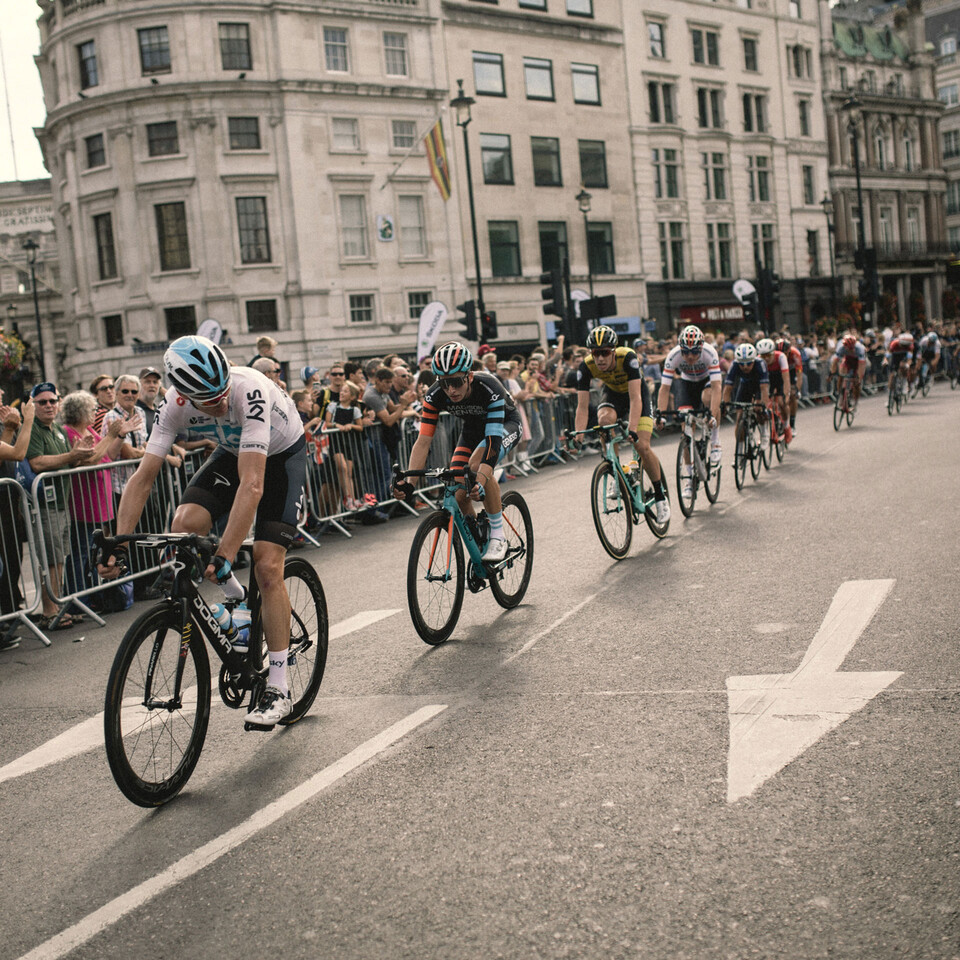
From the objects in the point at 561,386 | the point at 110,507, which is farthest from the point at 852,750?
the point at 561,386

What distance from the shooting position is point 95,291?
130 ft

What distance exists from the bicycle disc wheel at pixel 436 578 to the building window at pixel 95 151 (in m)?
36.4

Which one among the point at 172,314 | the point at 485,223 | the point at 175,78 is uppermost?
the point at 175,78

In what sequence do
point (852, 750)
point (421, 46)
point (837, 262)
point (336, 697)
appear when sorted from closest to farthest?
1. point (852, 750)
2. point (336, 697)
3. point (421, 46)
4. point (837, 262)

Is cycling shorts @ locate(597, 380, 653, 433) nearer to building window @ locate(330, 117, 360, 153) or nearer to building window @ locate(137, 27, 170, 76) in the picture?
building window @ locate(330, 117, 360, 153)

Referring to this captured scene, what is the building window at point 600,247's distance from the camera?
48.0 meters

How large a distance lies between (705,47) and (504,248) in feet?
58.3

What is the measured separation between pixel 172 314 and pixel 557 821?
3709cm

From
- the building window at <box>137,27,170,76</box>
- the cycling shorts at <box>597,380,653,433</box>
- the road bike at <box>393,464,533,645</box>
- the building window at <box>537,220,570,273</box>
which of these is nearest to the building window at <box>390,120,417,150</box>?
the building window at <box>537,220,570,273</box>

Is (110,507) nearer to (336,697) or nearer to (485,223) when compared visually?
(336,697)

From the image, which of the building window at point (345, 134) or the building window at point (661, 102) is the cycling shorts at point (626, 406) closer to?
the building window at point (345, 134)

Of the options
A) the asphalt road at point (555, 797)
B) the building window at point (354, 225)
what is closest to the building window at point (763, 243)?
the building window at point (354, 225)

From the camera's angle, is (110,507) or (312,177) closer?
(110,507)

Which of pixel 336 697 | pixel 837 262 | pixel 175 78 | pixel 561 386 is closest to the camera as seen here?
pixel 336 697
